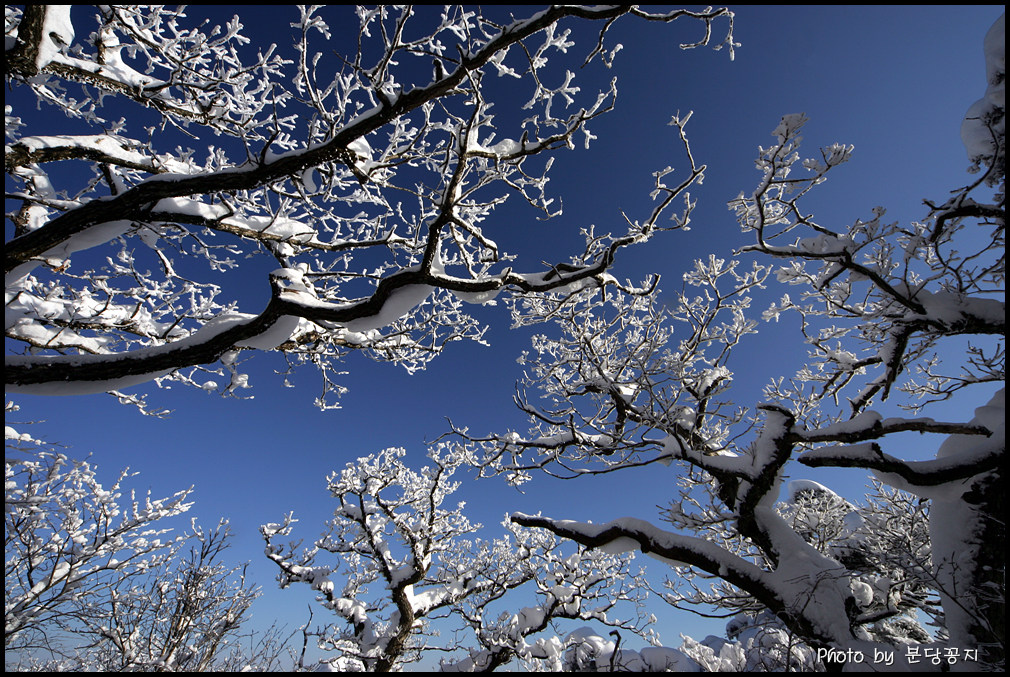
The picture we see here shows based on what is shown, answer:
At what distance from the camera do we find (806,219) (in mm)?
4820

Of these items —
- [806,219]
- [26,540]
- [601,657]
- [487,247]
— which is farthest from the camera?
[601,657]

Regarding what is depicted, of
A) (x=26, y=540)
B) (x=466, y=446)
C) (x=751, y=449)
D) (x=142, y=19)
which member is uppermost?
(x=142, y=19)

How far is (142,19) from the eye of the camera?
4242 millimetres

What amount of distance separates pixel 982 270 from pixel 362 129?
6.66m

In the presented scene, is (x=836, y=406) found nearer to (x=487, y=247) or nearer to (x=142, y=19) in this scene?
(x=487, y=247)

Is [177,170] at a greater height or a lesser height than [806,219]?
greater

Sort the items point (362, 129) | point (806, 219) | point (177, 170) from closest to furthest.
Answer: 1. point (362, 129)
2. point (177, 170)
3. point (806, 219)

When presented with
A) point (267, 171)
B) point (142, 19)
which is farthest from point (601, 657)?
point (142, 19)

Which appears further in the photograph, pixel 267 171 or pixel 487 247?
pixel 487 247

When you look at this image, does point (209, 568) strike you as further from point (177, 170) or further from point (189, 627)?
point (177, 170)

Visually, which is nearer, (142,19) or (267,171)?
(267,171)

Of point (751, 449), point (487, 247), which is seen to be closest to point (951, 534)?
point (751, 449)

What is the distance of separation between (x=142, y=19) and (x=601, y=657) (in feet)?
60.2

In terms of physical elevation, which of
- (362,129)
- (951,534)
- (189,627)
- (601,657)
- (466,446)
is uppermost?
(362,129)
